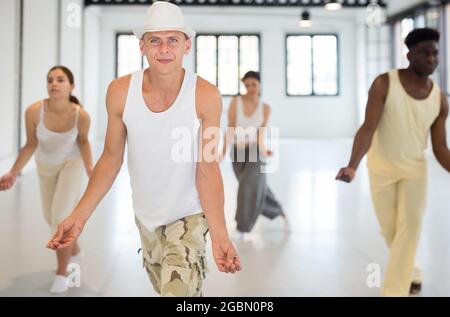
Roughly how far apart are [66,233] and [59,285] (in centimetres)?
117

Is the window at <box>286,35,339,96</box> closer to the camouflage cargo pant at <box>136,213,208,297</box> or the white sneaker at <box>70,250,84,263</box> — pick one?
the camouflage cargo pant at <box>136,213,208,297</box>

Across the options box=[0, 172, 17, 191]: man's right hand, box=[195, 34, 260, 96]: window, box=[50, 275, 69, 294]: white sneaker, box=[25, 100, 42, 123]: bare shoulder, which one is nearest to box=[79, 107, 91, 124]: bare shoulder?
box=[25, 100, 42, 123]: bare shoulder

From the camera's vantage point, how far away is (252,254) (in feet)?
10.2

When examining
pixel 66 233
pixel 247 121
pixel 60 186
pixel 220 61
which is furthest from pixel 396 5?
pixel 66 233

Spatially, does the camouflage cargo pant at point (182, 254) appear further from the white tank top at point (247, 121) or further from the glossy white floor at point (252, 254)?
the white tank top at point (247, 121)

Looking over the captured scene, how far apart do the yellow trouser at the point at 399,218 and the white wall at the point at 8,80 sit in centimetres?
128

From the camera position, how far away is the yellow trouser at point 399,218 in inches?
78.8

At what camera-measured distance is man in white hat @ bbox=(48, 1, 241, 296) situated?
1.11 metres

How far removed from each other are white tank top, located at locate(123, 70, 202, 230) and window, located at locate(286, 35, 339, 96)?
0.64 metres

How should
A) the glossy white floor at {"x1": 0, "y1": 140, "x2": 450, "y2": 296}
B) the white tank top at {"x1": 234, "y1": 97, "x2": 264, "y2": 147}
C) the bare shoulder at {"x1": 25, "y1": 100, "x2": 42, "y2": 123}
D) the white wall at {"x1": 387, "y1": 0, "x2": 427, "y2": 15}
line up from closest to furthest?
1. the bare shoulder at {"x1": 25, "y1": 100, "x2": 42, "y2": 123}
2. the glossy white floor at {"x1": 0, "y1": 140, "x2": 450, "y2": 296}
3. the white wall at {"x1": 387, "y1": 0, "x2": 427, "y2": 15}
4. the white tank top at {"x1": 234, "y1": 97, "x2": 264, "y2": 147}

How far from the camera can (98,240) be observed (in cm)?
254

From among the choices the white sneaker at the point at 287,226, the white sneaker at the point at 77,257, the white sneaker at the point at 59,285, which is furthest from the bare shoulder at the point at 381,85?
the white sneaker at the point at 287,226

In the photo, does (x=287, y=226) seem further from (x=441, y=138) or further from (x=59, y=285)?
(x=441, y=138)
